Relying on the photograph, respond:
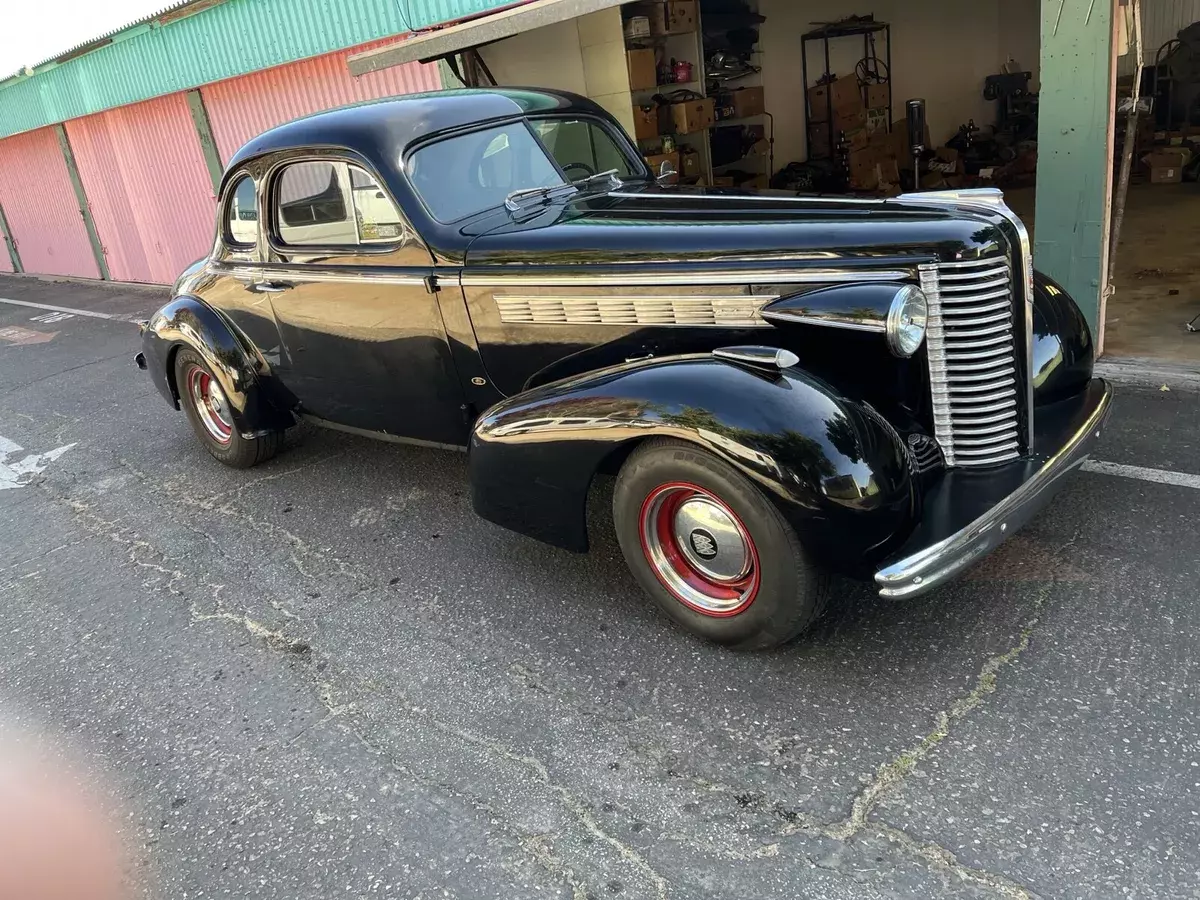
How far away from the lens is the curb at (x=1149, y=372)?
16.2ft

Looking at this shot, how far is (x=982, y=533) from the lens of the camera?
2.67 metres

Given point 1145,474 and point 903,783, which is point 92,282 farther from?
point 903,783

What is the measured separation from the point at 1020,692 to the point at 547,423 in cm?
175

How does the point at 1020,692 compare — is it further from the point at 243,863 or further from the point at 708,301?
the point at 243,863

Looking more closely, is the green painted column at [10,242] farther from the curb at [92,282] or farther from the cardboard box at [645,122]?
the cardboard box at [645,122]

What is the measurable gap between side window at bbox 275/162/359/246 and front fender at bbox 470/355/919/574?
5.49 ft

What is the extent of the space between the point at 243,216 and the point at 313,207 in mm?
651

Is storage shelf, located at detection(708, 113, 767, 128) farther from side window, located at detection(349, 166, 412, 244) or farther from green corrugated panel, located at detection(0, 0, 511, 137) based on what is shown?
side window, located at detection(349, 166, 412, 244)

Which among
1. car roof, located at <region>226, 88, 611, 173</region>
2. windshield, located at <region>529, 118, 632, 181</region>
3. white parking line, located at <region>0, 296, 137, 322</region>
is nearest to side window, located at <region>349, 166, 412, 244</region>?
car roof, located at <region>226, 88, 611, 173</region>

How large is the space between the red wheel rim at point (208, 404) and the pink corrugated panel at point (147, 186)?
25.6 ft

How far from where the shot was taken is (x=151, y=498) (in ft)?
17.1

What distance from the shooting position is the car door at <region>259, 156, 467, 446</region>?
4.01 metres

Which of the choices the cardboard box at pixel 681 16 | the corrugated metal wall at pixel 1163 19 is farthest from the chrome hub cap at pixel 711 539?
the corrugated metal wall at pixel 1163 19

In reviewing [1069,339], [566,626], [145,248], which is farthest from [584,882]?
[145,248]
